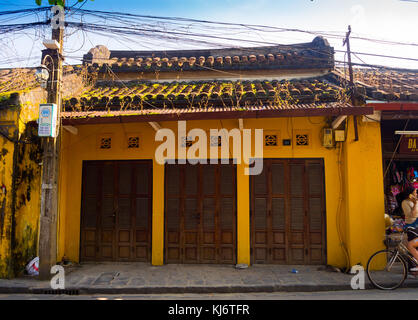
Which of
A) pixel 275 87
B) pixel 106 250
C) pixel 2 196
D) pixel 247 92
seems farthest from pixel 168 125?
pixel 2 196

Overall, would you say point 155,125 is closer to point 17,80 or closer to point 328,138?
point 328,138

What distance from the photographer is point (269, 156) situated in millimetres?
8062

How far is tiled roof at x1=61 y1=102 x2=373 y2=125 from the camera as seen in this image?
6594 millimetres

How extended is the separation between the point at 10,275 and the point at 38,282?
746 mm

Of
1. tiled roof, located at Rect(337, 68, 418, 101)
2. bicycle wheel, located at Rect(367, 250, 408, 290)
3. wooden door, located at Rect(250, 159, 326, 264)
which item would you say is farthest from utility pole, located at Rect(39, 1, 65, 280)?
tiled roof, located at Rect(337, 68, 418, 101)

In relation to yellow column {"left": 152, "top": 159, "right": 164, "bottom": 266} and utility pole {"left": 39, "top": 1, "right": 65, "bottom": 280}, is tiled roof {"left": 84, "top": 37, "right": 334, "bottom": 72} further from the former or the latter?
yellow column {"left": 152, "top": 159, "right": 164, "bottom": 266}

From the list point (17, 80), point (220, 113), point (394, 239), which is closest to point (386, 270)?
point (394, 239)

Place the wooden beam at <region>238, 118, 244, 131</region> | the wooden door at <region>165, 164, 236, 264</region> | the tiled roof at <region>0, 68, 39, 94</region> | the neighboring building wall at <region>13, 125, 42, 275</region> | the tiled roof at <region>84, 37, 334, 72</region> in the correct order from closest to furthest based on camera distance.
Answer: the neighboring building wall at <region>13, 125, 42, 275</region>
the wooden beam at <region>238, 118, 244, 131</region>
the wooden door at <region>165, 164, 236, 264</region>
the tiled roof at <region>0, 68, 39, 94</region>
the tiled roof at <region>84, 37, 334, 72</region>

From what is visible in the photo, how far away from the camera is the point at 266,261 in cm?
781

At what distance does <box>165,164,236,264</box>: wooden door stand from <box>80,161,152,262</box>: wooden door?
2.05 ft

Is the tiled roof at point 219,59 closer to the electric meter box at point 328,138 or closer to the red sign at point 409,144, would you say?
the electric meter box at point 328,138

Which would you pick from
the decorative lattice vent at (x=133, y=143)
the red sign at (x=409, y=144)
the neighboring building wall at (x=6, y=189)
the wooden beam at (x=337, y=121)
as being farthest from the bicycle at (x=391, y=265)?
the neighboring building wall at (x=6, y=189)

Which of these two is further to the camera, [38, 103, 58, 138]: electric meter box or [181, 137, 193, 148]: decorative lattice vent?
[181, 137, 193, 148]: decorative lattice vent

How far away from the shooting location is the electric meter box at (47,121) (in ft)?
21.8
